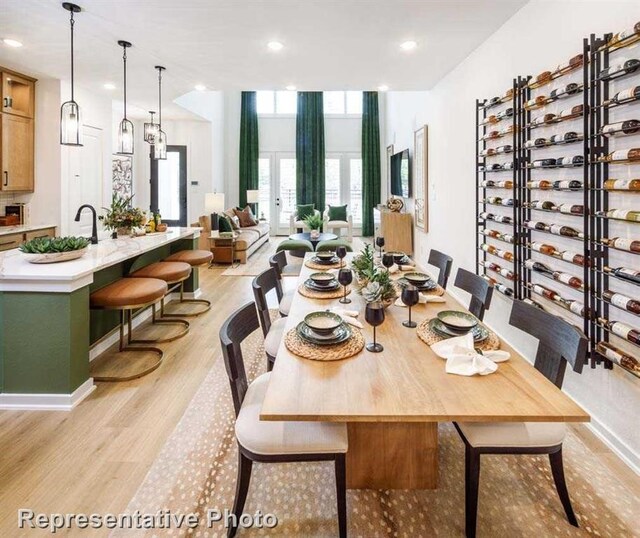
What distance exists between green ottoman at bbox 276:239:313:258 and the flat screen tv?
2.18 m

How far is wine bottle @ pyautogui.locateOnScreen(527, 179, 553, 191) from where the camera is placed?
2.74 meters

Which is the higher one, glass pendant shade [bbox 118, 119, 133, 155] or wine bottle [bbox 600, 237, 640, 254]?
glass pendant shade [bbox 118, 119, 133, 155]

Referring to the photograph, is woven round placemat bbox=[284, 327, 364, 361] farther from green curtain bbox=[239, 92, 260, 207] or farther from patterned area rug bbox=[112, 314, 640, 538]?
green curtain bbox=[239, 92, 260, 207]

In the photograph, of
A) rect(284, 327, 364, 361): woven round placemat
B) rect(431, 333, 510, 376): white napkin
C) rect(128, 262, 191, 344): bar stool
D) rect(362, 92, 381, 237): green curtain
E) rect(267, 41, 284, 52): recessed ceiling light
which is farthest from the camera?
rect(362, 92, 381, 237): green curtain

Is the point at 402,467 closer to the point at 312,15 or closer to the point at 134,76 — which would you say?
the point at 312,15

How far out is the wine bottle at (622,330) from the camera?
1991mm

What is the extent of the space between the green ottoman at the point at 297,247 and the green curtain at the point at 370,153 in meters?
4.78

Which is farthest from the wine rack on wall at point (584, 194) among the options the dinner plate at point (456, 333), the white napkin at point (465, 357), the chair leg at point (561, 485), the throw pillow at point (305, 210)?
the throw pillow at point (305, 210)

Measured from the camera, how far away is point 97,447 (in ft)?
7.32

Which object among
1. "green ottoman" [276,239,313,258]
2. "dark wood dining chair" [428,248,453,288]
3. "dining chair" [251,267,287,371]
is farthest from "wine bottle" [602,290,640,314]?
"green ottoman" [276,239,313,258]

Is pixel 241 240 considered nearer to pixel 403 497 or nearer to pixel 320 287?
pixel 320 287

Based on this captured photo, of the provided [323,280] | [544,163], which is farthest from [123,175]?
[544,163]

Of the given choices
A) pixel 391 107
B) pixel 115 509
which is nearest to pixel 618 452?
pixel 115 509

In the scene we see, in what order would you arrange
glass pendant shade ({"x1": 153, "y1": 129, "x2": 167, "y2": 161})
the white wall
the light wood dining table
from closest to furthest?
the light wood dining table, the white wall, glass pendant shade ({"x1": 153, "y1": 129, "x2": 167, "y2": 161})
